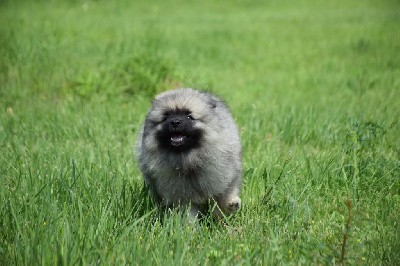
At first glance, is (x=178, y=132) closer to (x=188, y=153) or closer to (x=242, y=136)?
(x=188, y=153)

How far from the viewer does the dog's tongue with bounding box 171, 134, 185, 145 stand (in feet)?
11.1

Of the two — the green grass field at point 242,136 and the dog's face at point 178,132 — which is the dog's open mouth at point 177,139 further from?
the green grass field at point 242,136

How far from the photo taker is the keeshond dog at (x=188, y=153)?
11.2ft

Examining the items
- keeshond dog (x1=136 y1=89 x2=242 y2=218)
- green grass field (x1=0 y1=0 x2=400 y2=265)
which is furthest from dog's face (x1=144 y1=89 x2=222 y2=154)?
green grass field (x1=0 y1=0 x2=400 y2=265)

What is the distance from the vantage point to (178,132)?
3.39 m

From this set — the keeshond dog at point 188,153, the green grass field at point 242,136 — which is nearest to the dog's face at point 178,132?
the keeshond dog at point 188,153

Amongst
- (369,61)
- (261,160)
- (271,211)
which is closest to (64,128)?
(261,160)

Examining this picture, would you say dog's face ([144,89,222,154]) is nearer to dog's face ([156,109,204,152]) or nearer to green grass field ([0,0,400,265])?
dog's face ([156,109,204,152])

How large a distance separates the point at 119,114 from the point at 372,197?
139 inches

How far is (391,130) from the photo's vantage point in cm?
527

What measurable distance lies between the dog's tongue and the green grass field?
53cm

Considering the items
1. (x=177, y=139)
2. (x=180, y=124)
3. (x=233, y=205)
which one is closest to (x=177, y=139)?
(x=177, y=139)

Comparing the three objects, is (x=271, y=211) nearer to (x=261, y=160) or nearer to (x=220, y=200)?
(x=220, y=200)

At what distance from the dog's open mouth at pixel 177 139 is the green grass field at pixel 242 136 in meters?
0.53
